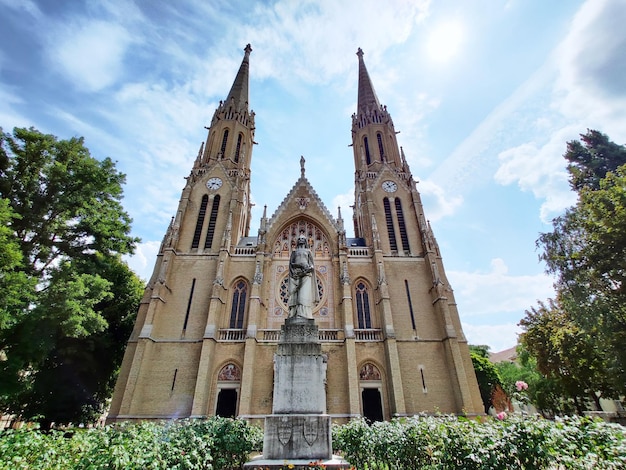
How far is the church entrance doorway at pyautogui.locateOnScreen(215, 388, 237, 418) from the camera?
18869 mm

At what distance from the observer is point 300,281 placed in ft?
29.5

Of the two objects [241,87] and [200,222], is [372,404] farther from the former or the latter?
[241,87]

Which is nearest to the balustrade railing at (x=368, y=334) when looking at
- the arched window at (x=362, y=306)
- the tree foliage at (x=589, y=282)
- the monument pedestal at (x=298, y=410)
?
the arched window at (x=362, y=306)

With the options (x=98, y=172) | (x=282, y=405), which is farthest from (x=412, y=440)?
(x=98, y=172)

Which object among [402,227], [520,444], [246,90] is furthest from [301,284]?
[246,90]

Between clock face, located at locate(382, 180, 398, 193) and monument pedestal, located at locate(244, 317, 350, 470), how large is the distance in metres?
21.4

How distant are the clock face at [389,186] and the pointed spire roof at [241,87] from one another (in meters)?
17.4

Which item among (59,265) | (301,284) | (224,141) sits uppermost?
(224,141)

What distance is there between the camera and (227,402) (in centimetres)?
1912

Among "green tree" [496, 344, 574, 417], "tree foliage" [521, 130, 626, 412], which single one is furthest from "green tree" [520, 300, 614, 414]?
"green tree" [496, 344, 574, 417]

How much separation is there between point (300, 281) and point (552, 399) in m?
A: 32.7

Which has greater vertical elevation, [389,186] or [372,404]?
[389,186]

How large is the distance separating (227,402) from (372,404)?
8.85 m

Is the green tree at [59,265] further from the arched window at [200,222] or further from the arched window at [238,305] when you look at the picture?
the arched window at [238,305]
